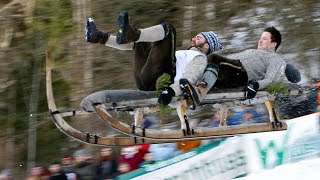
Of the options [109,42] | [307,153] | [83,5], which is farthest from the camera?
[83,5]

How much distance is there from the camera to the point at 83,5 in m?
11.4

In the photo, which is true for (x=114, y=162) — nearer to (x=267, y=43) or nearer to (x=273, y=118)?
(x=273, y=118)

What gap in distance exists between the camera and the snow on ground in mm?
6484

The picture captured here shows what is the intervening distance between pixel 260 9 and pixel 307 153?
4.78 meters

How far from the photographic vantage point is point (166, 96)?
5492 millimetres

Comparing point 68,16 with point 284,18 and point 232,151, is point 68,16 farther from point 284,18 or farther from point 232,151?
point 232,151

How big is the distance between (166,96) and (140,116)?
611 millimetres

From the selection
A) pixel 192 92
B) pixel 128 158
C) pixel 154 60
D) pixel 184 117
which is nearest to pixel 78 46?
pixel 128 158

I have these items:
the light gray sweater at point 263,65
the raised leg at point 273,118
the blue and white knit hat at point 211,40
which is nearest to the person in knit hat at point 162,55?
the blue and white knit hat at point 211,40

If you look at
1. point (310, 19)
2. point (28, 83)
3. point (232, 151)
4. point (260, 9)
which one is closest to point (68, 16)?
point (28, 83)

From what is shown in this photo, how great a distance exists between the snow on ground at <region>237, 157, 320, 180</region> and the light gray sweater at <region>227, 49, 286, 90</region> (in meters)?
1.05

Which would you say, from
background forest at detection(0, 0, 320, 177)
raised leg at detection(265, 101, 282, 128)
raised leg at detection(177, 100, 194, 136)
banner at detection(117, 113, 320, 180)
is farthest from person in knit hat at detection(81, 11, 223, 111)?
background forest at detection(0, 0, 320, 177)

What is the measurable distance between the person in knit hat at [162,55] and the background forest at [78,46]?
479 centimetres

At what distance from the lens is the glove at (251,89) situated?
5812 millimetres
